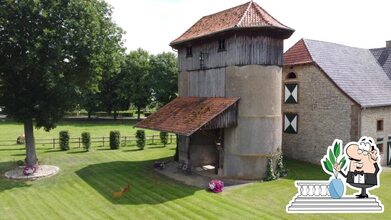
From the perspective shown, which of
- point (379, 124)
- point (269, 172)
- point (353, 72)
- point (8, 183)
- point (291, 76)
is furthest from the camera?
point (291, 76)

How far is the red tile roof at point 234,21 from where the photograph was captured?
2040 cm

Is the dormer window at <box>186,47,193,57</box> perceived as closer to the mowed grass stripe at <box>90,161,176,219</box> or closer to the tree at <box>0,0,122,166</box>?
the tree at <box>0,0,122,166</box>

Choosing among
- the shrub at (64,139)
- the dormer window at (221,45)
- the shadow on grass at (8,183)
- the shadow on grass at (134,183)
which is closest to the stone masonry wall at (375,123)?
the dormer window at (221,45)

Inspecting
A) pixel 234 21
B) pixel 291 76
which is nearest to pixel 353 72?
pixel 291 76

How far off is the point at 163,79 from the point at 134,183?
133 ft

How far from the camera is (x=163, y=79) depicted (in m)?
59.2

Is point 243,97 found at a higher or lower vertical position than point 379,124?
higher

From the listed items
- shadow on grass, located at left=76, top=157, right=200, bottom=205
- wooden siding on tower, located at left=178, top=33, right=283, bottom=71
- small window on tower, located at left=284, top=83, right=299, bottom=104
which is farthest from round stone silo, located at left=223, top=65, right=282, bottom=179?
small window on tower, located at left=284, top=83, right=299, bottom=104

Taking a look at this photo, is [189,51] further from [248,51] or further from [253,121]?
[253,121]

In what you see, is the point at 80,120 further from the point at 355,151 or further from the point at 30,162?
the point at 355,151

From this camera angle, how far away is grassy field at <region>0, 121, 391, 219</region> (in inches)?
596

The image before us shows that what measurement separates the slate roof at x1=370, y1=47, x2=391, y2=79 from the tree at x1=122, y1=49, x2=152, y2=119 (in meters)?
36.2

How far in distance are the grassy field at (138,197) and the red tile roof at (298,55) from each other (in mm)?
7834

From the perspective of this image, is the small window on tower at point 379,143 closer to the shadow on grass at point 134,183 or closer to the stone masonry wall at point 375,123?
the stone masonry wall at point 375,123
